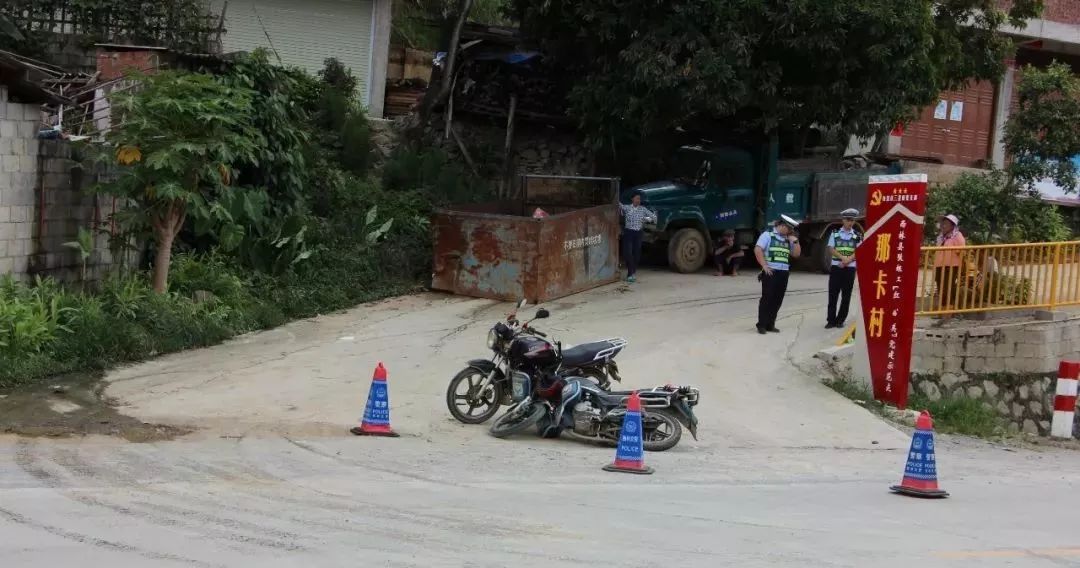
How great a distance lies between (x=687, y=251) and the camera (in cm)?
2112

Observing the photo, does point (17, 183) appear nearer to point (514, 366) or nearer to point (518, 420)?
point (514, 366)

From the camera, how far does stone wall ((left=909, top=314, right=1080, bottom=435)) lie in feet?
47.6

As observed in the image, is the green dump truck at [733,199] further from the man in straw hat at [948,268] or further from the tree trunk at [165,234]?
the tree trunk at [165,234]

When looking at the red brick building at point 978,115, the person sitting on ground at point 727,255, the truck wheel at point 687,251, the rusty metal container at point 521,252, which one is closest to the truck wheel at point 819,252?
the person sitting on ground at point 727,255

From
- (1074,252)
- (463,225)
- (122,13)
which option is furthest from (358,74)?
(1074,252)

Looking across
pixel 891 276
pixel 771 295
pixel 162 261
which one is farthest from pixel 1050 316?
pixel 162 261

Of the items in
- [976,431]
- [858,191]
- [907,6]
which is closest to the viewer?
[976,431]

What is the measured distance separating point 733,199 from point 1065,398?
27.4 feet

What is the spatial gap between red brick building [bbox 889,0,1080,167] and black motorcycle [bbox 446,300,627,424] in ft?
68.9

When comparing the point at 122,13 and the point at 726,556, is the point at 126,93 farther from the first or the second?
the point at 726,556

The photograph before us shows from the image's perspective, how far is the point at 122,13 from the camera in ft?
67.1

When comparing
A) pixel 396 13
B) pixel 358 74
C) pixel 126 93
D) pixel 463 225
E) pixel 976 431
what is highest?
pixel 396 13

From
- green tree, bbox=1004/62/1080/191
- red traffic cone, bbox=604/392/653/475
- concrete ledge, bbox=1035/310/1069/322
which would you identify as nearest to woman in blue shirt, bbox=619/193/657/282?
green tree, bbox=1004/62/1080/191

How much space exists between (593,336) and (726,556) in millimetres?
8569
